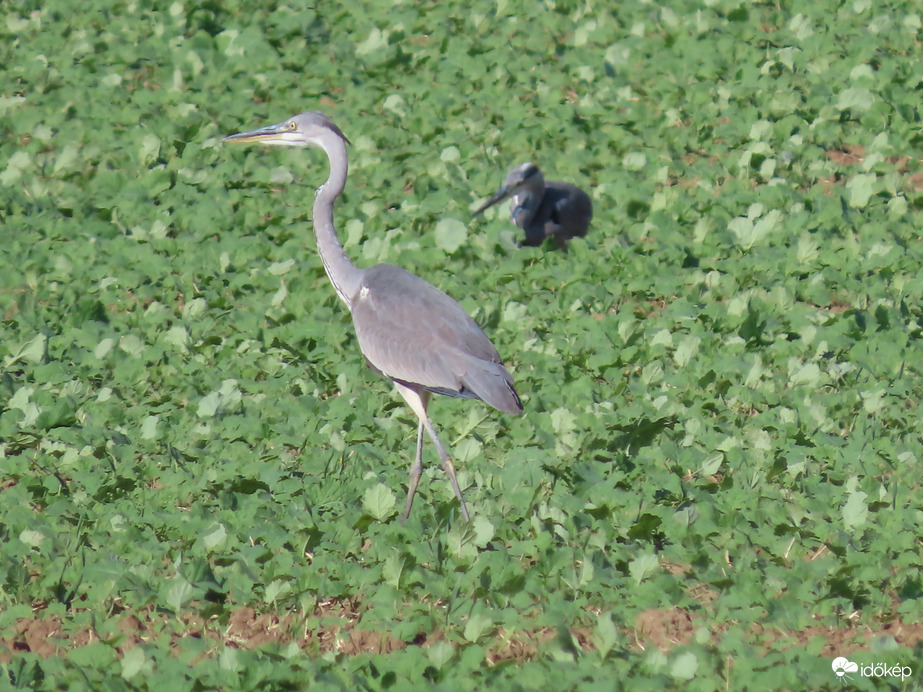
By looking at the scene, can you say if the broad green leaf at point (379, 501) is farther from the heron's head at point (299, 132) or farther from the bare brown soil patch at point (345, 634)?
the heron's head at point (299, 132)

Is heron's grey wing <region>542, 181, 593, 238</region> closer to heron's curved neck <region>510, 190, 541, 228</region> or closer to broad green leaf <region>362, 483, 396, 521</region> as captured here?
heron's curved neck <region>510, 190, 541, 228</region>

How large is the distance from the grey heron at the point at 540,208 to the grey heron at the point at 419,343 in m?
2.09

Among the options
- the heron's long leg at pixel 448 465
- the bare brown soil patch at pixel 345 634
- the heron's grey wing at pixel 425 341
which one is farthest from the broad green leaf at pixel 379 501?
the bare brown soil patch at pixel 345 634

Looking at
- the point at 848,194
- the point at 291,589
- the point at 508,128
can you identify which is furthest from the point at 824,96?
the point at 291,589

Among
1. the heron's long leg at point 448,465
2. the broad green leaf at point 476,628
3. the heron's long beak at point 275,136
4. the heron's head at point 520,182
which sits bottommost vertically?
the heron's head at point 520,182

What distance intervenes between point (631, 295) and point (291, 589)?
3264 mm

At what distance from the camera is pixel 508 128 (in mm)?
9531

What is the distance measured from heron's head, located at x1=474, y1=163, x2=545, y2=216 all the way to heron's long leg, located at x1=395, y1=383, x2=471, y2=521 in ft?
8.72

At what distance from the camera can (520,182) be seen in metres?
8.13

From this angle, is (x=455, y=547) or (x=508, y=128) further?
(x=508, y=128)

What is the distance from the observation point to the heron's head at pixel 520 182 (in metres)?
8.09

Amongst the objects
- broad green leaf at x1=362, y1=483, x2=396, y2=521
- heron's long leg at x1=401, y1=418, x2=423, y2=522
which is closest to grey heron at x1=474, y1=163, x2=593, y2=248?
heron's long leg at x1=401, y1=418, x2=423, y2=522

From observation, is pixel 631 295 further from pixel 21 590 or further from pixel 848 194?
pixel 21 590

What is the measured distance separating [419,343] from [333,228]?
1.02 m
